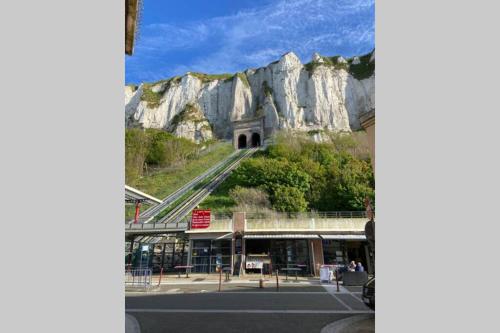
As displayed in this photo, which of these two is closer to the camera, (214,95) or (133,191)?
(133,191)

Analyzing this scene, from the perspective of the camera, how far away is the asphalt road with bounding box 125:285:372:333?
18.4 ft

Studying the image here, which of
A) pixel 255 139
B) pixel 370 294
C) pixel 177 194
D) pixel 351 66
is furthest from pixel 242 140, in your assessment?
pixel 370 294

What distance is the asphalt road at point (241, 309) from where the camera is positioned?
5605 mm

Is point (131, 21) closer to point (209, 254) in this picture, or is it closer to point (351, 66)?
point (209, 254)

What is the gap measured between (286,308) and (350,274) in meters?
4.40

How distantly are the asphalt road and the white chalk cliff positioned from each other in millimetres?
51526

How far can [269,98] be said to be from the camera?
216 feet

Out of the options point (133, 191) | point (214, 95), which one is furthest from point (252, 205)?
point (214, 95)

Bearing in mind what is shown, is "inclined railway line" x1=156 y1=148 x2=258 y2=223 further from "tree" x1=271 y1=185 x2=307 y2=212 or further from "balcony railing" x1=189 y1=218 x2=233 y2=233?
"tree" x1=271 y1=185 x2=307 y2=212

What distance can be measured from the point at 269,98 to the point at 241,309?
60986mm

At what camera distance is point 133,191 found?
13680 mm

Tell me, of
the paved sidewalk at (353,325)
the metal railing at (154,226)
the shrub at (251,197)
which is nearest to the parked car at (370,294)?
the paved sidewalk at (353,325)

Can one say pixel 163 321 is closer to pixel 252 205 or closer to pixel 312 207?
pixel 252 205

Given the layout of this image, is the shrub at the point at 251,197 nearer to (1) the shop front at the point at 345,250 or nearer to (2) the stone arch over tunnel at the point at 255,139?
(1) the shop front at the point at 345,250
